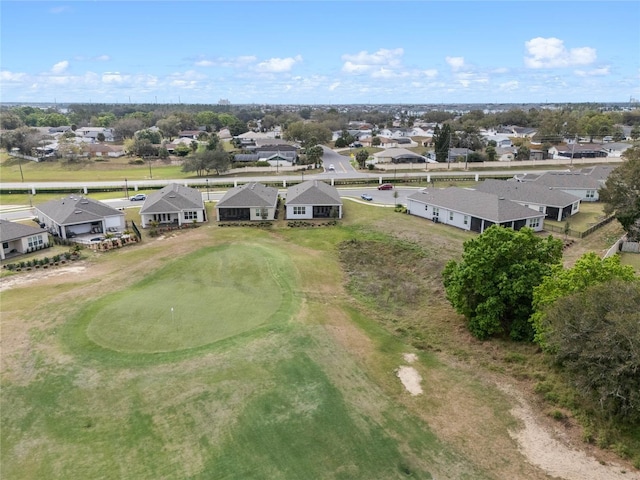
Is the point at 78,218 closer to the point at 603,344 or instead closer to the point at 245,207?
the point at 245,207

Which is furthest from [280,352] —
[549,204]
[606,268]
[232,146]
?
[232,146]

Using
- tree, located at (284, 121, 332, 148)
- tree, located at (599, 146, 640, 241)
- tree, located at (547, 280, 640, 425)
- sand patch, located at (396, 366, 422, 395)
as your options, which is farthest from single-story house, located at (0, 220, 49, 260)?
tree, located at (284, 121, 332, 148)

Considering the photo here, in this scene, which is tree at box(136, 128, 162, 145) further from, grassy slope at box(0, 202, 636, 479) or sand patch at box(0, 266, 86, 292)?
grassy slope at box(0, 202, 636, 479)

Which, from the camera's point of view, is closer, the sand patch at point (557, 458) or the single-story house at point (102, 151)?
the sand patch at point (557, 458)

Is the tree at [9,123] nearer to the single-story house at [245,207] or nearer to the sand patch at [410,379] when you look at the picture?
the single-story house at [245,207]

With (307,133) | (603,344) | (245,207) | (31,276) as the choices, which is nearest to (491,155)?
(307,133)

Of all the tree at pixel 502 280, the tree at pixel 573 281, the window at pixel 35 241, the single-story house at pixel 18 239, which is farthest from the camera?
the window at pixel 35 241

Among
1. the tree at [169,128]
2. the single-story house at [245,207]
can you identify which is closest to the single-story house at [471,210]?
the single-story house at [245,207]
